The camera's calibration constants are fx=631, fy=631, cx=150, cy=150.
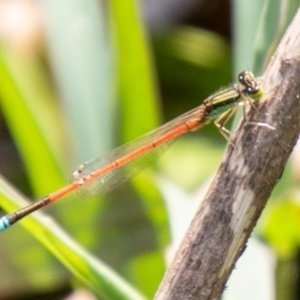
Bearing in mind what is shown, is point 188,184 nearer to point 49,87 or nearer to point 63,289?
point 63,289

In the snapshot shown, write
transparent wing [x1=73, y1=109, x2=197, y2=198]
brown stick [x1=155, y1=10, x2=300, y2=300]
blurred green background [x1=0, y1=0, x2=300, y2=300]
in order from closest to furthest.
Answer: brown stick [x1=155, y1=10, x2=300, y2=300], blurred green background [x1=0, y1=0, x2=300, y2=300], transparent wing [x1=73, y1=109, x2=197, y2=198]

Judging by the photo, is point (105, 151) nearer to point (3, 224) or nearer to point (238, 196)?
point (3, 224)

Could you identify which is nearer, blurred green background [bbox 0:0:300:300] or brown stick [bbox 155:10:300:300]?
brown stick [bbox 155:10:300:300]

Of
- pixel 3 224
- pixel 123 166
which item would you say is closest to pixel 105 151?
pixel 123 166

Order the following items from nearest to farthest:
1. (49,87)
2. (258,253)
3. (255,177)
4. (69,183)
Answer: (255,177) < (258,253) < (69,183) < (49,87)

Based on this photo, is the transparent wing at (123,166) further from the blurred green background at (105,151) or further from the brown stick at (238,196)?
the brown stick at (238,196)

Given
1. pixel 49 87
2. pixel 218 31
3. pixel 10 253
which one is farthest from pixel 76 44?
pixel 218 31

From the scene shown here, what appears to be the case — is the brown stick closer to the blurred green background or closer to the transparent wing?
the blurred green background

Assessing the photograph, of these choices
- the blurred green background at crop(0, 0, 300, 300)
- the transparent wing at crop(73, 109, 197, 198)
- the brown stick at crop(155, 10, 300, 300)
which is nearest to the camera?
the brown stick at crop(155, 10, 300, 300)

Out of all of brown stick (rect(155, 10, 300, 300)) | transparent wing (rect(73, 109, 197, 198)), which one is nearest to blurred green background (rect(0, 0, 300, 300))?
transparent wing (rect(73, 109, 197, 198))
